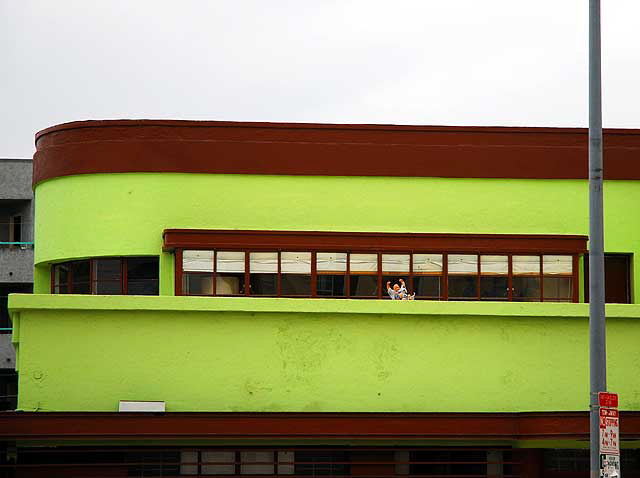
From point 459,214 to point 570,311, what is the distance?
3975 millimetres

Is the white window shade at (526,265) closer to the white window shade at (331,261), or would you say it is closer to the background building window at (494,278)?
the background building window at (494,278)

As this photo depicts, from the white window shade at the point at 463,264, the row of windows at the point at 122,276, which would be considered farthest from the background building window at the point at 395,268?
the row of windows at the point at 122,276

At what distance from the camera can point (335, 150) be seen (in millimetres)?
33969

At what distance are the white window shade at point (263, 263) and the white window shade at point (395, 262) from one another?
2.71 m

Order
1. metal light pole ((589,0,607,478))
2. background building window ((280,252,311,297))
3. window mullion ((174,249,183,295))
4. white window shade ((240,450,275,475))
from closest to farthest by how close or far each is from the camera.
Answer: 1. metal light pole ((589,0,607,478))
2. white window shade ((240,450,275,475))
3. window mullion ((174,249,183,295))
4. background building window ((280,252,311,297))

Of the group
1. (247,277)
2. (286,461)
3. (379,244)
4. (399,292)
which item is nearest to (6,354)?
(247,277)

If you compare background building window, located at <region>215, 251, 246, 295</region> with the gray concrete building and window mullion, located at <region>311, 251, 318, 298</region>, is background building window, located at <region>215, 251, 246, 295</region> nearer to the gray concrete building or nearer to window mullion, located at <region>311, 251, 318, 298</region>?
window mullion, located at <region>311, 251, 318, 298</region>

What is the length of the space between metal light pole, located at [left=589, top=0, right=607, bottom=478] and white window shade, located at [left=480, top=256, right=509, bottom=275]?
12054 mm

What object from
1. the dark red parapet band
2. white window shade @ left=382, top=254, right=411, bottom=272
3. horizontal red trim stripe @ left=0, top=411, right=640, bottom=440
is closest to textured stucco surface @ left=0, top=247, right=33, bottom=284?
the dark red parapet band

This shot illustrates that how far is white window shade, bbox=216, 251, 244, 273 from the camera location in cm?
3291

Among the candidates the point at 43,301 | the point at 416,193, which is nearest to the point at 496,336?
the point at 416,193

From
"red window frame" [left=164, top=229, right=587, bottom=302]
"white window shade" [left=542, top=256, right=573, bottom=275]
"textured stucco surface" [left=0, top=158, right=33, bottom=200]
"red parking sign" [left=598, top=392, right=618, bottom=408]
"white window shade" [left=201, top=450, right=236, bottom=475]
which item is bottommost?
"white window shade" [left=201, top=450, right=236, bottom=475]

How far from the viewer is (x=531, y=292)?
3369cm

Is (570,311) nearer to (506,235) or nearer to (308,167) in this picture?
(506,235)
